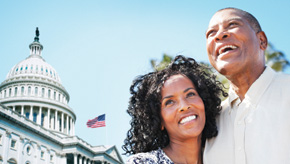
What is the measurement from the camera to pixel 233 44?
2.68 meters

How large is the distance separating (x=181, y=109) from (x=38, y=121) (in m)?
61.4

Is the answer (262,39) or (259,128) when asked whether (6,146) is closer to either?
(262,39)

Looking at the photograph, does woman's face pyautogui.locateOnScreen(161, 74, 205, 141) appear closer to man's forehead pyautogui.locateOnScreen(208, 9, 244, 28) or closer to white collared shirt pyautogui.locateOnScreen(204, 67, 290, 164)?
white collared shirt pyautogui.locateOnScreen(204, 67, 290, 164)

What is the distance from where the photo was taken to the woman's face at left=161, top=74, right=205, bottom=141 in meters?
2.99

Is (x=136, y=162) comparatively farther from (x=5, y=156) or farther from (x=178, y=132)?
(x=5, y=156)

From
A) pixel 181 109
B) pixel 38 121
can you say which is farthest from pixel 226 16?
pixel 38 121

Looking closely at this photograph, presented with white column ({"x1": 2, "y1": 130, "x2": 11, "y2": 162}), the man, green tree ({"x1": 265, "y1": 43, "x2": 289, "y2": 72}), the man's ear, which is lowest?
the man

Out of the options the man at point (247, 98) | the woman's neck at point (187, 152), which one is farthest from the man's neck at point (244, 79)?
the woman's neck at point (187, 152)

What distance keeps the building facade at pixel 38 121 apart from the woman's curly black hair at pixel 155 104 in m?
36.8

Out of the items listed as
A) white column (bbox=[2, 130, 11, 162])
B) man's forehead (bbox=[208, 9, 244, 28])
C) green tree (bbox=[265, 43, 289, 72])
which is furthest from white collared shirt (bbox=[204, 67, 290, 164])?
white column (bbox=[2, 130, 11, 162])

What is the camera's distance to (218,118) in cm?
323

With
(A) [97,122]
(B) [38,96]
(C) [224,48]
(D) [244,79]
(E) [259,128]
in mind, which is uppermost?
(B) [38,96]

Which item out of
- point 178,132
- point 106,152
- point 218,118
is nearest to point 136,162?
point 178,132

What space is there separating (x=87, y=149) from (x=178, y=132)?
179 feet
